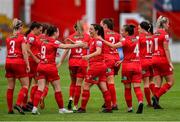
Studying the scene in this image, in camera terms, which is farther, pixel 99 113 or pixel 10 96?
pixel 99 113

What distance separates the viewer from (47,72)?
23.7m

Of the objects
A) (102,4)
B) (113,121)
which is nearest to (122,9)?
(102,4)

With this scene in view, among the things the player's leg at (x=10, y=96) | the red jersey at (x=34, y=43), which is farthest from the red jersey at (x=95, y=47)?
the player's leg at (x=10, y=96)

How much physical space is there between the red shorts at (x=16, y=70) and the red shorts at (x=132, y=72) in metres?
2.29

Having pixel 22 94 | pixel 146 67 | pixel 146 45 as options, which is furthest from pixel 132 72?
pixel 22 94

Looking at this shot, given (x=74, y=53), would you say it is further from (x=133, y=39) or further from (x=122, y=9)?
Result: (x=122, y=9)

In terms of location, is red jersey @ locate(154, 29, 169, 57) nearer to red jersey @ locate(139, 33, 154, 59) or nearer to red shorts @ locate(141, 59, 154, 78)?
red jersey @ locate(139, 33, 154, 59)

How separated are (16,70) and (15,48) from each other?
1.66ft

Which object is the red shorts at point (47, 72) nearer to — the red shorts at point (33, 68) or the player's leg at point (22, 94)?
the player's leg at point (22, 94)

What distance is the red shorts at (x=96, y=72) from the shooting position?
24000 millimetres

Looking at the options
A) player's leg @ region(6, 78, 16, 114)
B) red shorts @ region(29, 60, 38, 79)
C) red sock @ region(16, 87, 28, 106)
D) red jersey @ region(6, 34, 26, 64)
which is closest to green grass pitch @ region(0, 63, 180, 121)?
player's leg @ region(6, 78, 16, 114)

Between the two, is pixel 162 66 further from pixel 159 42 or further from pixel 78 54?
pixel 78 54

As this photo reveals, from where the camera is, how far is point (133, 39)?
23.9 meters

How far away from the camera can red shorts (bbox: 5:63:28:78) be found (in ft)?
77.7
